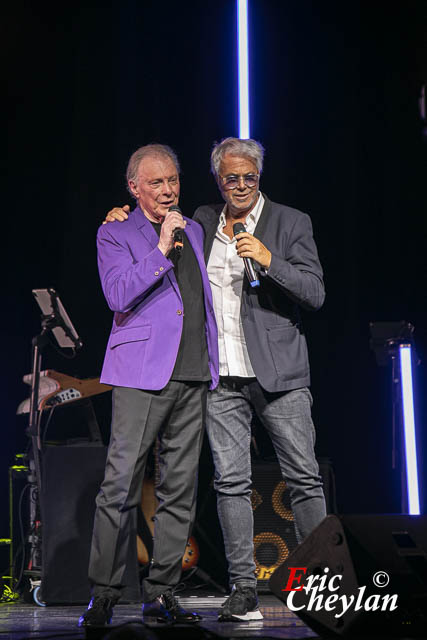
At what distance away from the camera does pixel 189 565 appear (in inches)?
137

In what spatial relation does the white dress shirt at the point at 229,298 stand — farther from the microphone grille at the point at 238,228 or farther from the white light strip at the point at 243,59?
the white light strip at the point at 243,59

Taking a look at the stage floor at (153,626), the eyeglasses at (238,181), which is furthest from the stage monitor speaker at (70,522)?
the eyeglasses at (238,181)

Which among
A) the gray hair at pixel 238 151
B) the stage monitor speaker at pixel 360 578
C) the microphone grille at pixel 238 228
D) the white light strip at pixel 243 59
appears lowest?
the stage monitor speaker at pixel 360 578

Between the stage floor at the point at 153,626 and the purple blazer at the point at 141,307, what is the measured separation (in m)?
0.77

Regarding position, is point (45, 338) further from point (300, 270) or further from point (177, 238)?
point (300, 270)

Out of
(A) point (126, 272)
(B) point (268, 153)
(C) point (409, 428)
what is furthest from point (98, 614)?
(B) point (268, 153)

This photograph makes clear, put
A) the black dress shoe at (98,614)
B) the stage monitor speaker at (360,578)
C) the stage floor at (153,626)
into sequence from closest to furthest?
the stage monitor speaker at (360,578) → the stage floor at (153,626) → the black dress shoe at (98,614)

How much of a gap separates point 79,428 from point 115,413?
1.53 m

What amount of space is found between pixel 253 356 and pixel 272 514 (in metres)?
1.01

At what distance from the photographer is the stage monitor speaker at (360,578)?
1896 mm

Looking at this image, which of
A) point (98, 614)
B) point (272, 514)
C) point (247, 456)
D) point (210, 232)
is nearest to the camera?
point (98, 614)

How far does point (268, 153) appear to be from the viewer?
13.0 feet

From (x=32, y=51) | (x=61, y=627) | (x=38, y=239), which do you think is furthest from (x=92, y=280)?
(x=61, y=627)

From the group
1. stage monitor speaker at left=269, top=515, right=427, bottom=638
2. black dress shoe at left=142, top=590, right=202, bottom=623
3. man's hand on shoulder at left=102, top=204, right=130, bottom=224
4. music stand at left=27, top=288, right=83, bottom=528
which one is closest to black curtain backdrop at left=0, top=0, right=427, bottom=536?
music stand at left=27, top=288, right=83, bottom=528
